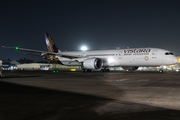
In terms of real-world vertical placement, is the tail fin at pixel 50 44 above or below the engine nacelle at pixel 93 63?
above

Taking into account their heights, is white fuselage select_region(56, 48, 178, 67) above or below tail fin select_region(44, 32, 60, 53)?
below

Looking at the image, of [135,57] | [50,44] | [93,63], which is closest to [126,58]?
[135,57]

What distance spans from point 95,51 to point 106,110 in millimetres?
35009

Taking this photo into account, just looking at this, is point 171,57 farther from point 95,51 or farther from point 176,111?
point 176,111

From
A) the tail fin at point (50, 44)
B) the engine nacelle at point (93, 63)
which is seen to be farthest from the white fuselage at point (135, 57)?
the tail fin at point (50, 44)

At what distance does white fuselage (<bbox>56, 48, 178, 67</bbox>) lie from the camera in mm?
32531

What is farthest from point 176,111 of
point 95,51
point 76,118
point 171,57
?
point 95,51

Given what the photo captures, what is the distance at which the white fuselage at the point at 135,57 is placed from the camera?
32.5 metres

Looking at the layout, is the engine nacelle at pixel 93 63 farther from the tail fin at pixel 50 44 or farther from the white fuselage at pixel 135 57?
the tail fin at pixel 50 44

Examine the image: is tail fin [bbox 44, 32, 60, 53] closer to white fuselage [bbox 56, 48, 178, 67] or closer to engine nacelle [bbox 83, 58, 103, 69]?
white fuselage [bbox 56, 48, 178, 67]

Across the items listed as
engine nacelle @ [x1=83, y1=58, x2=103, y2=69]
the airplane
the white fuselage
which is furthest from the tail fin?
engine nacelle @ [x1=83, y1=58, x2=103, y2=69]

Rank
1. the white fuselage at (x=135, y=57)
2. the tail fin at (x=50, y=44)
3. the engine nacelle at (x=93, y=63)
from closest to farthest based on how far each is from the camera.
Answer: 1. the white fuselage at (x=135, y=57)
2. the engine nacelle at (x=93, y=63)
3. the tail fin at (x=50, y=44)

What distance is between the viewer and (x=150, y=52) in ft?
109

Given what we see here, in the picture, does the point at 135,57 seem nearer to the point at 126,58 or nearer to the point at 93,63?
the point at 126,58
